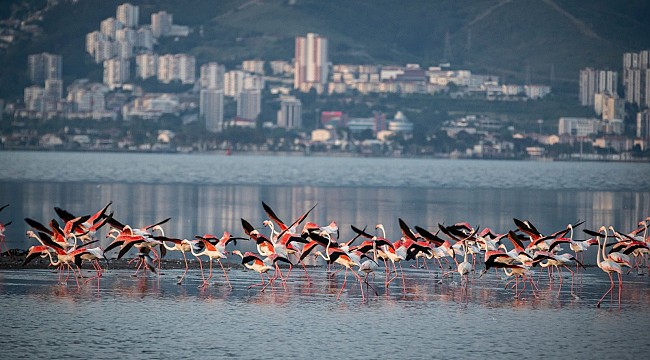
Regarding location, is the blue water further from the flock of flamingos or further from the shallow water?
Result: the shallow water

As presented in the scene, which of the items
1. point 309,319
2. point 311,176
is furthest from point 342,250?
point 311,176

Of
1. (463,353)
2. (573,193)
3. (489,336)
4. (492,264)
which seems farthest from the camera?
(573,193)

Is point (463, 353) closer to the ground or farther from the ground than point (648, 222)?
closer to the ground

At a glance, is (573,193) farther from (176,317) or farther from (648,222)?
(176,317)

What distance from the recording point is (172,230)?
32.4 m

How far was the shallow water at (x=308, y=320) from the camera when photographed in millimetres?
16125

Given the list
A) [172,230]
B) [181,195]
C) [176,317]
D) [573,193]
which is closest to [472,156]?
[573,193]

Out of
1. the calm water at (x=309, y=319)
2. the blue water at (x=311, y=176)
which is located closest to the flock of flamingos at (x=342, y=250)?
the calm water at (x=309, y=319)

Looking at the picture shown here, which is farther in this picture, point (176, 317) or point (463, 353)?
point (176, 317)

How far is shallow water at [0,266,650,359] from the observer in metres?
16.1

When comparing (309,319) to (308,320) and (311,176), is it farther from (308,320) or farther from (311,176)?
(311,176)

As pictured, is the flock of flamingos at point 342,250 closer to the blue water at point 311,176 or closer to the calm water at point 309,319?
the calm water at point 309,319

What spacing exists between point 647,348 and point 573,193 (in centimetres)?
5071

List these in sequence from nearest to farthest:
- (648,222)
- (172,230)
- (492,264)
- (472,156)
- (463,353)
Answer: (463,353), (492,264), (648,222), (172,230), (472,156)
